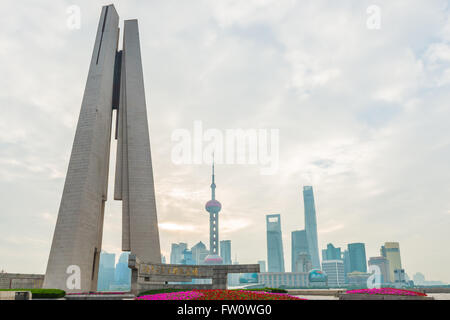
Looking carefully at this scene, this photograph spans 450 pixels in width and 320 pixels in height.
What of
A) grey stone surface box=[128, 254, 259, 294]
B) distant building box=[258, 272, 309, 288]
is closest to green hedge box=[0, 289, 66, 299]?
grey stone surface box=[128, 254, 259, 294]

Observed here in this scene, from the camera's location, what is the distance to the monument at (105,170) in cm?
3036

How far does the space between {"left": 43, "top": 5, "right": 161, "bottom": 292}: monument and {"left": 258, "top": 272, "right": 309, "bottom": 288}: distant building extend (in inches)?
6407

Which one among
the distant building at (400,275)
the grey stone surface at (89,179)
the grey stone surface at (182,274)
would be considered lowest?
the distant building at (400,275)

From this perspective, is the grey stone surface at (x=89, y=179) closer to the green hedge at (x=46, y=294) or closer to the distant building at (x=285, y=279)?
the green hedge at (x=46, y=294)

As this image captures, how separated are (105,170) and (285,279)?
17186 cm

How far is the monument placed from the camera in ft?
99.6

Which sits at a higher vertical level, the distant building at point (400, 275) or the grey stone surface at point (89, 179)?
the grey stone surface at point (89, 179)

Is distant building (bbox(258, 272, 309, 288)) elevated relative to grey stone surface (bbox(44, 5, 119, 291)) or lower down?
lower down

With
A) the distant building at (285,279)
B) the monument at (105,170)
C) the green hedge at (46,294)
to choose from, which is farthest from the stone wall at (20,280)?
the distant building at (285,279)

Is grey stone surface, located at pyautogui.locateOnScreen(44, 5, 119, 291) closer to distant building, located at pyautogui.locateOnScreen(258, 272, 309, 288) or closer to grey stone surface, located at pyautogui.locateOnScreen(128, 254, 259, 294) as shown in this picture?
grey stone surface, located at pyautogui.locateOnScreen(128, 254, 259, 294)

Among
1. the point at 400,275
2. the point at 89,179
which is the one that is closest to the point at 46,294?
the point at 89,179

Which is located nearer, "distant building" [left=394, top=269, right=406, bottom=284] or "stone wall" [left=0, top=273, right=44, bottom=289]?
"stone wall" [left=0, top=273, right=44, bottom=289]

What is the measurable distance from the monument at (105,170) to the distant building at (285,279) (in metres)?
163

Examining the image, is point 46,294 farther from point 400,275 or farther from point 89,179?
point 400,275
